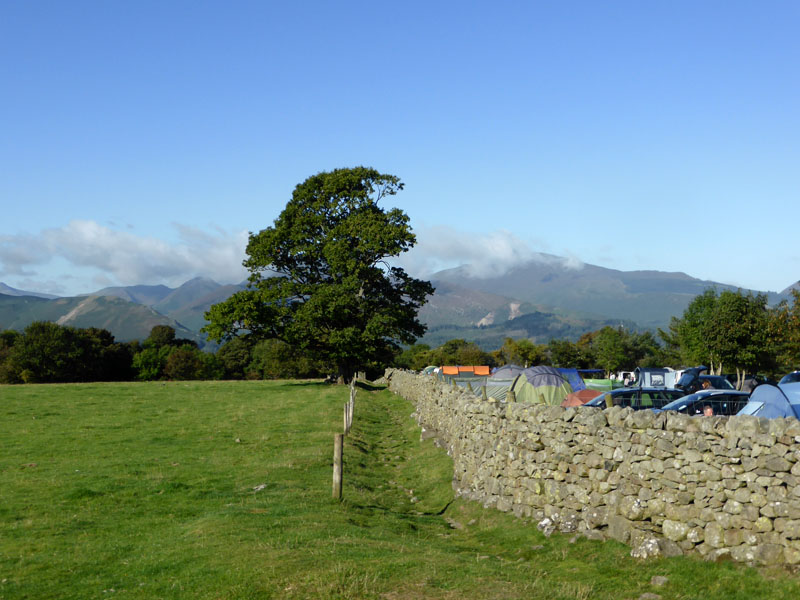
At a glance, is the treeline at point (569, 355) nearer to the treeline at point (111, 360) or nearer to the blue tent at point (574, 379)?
the treeline at point (111, 360)

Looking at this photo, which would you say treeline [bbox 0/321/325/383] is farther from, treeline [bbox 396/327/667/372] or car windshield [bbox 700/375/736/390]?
car windshield [bbox 700/375/736/390]

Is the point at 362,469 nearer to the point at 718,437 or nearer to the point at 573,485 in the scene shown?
the point at 573,485

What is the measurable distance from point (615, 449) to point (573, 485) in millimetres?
1433

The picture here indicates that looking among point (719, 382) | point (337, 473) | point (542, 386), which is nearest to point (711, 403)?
point (542, 386)

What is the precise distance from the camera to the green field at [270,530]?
956 centimetres

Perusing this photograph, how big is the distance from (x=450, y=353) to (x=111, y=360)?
6890 centimetres

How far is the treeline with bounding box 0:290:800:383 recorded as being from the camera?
59625 millimetres

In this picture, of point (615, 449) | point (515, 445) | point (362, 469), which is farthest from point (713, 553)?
point (362, 469)

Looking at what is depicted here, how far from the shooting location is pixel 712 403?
20766mm

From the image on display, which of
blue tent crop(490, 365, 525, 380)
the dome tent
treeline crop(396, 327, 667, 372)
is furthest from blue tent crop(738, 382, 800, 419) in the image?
treeline crop(396, 327, 667, 372)

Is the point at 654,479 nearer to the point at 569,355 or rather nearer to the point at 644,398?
the point at 644,398

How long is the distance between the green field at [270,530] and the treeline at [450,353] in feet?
85.0

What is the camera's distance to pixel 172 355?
97.4 m

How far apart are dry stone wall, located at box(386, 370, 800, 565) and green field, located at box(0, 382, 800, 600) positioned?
0.43m
